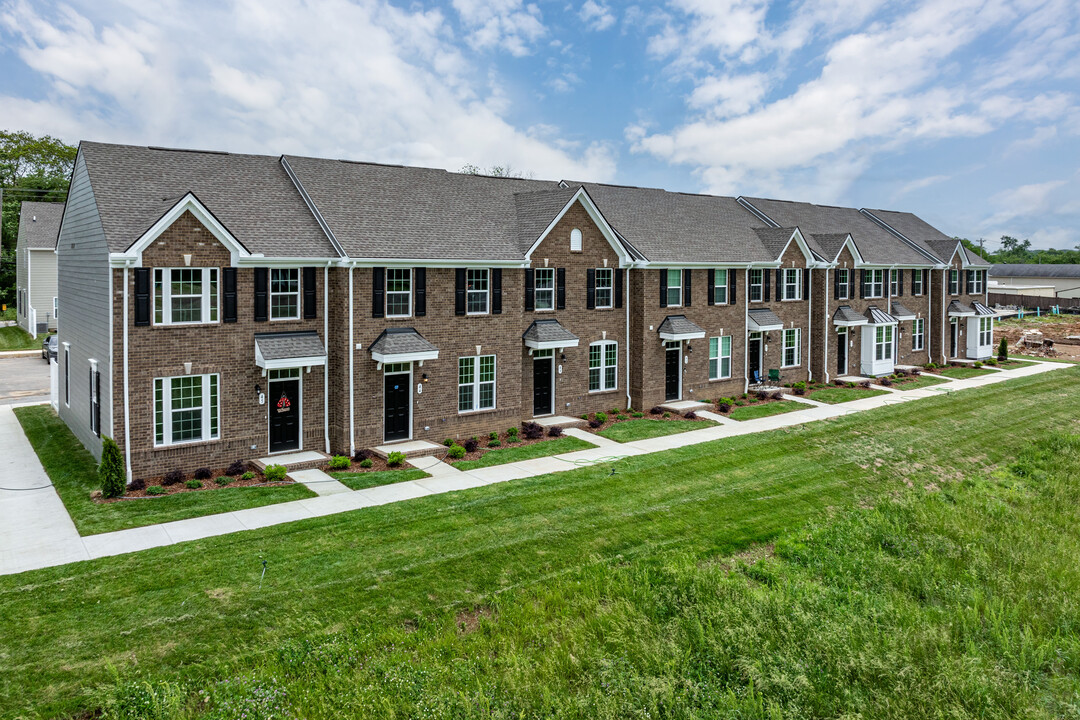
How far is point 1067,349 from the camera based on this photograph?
165 ft

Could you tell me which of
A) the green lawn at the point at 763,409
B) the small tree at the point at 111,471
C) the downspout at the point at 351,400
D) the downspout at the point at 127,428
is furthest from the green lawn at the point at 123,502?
the green lawn at the point at 763,409

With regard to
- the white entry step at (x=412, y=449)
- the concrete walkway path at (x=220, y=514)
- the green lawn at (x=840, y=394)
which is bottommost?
the concrete walkway path at (x=220, y=514)

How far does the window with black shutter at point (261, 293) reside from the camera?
1891cm

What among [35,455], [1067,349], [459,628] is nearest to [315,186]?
[35,455]

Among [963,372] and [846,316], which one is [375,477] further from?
[963,372]

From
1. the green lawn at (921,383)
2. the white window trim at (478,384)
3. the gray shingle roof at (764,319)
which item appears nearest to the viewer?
the white window trim at (478,384)

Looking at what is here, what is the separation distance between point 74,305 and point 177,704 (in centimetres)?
1631

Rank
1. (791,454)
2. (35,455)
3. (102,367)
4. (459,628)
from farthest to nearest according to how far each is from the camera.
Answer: (791,454) < (35,455) < (102,367) < (459,628)

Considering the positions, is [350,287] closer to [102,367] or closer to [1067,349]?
[102,367]

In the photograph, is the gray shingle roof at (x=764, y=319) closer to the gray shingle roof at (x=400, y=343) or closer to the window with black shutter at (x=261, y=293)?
the gray shingle roof at (x=400, y=343)

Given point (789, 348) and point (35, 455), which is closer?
point (35, 455)

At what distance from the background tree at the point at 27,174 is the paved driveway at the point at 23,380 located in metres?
29.3

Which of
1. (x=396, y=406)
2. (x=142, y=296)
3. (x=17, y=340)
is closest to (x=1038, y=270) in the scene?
(x=396, y=406)

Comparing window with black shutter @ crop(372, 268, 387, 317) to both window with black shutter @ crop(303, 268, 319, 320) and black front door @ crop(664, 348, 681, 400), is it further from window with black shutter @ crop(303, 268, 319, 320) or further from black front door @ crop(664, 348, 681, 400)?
black front door @ crop(664, 348, 681, 400)
